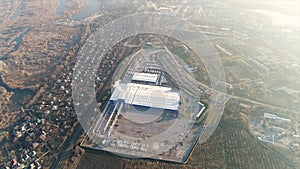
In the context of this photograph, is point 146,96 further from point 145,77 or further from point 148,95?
point 145,77

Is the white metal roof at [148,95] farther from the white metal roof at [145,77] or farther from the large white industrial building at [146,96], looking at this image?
the white metal roof at [145,77]

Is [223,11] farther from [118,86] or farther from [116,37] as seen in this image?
[118,86]

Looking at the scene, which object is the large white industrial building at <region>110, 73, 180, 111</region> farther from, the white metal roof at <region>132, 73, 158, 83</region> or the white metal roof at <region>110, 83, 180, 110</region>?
the white metal roof at <region>132, 73, 158, 83</region>

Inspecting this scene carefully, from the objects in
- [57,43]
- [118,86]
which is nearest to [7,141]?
[118,86]

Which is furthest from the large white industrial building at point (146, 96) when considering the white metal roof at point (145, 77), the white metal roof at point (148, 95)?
the white metal roof at point (145, 77)

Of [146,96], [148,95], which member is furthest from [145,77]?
[146,96]
